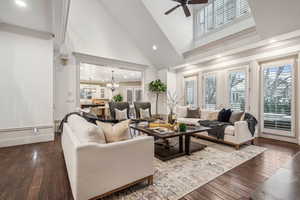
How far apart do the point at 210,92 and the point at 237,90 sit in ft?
3.47

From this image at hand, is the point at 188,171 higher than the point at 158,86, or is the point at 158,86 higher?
the point at 158,86

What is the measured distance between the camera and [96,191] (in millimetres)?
1496

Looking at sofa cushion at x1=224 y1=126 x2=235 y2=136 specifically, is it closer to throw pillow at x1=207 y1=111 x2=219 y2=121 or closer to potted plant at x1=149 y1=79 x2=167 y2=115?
throw pillow at x1=207 y1=111 x2=219 y2=121

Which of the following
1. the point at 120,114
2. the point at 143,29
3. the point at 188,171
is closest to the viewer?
the point at 188,171

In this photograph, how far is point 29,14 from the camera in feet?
9.93

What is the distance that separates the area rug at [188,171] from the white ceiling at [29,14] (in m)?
3.65

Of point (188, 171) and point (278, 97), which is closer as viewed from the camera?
point (188, 171)

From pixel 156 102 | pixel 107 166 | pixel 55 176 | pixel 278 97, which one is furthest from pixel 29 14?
pixel 278 97

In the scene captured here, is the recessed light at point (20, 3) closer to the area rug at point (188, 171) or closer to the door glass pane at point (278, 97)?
the area rug at point (188, 171)

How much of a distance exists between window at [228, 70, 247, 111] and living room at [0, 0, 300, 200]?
0.04 m

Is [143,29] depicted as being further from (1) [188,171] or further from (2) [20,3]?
(1) [188,171]

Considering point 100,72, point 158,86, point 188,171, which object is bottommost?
point 188,171

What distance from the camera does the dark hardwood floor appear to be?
68.1 inches

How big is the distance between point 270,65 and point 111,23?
596 centimetres
